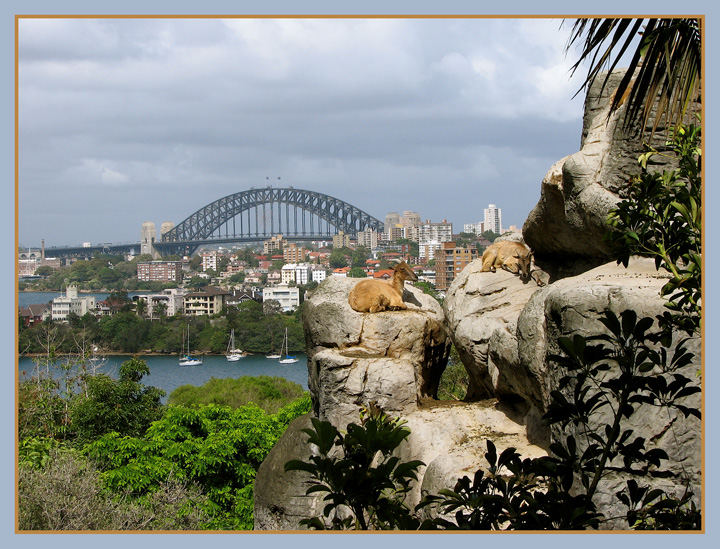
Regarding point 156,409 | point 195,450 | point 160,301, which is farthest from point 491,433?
point 160,301

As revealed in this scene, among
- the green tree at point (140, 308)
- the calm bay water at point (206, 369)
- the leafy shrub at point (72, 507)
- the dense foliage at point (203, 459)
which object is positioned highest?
the green tree at point (140, 308)

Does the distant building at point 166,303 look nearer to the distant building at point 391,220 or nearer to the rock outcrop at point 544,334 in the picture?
the distant building at point 391,220

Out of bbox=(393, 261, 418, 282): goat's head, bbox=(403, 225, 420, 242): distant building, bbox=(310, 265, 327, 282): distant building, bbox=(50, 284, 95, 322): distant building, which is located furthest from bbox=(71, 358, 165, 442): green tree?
bbox=(310, 265, 327, 282): distant building

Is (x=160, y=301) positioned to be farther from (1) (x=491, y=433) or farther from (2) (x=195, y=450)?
(1) (x=491, y=433)

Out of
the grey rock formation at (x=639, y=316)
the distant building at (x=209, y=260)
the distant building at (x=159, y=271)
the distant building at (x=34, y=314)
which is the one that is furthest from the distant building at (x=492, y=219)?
the grey rock formation at (x=639, y=316)

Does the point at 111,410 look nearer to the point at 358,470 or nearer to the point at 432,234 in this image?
the point at 358,470

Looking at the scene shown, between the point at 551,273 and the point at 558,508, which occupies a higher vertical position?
the point at 551,273
